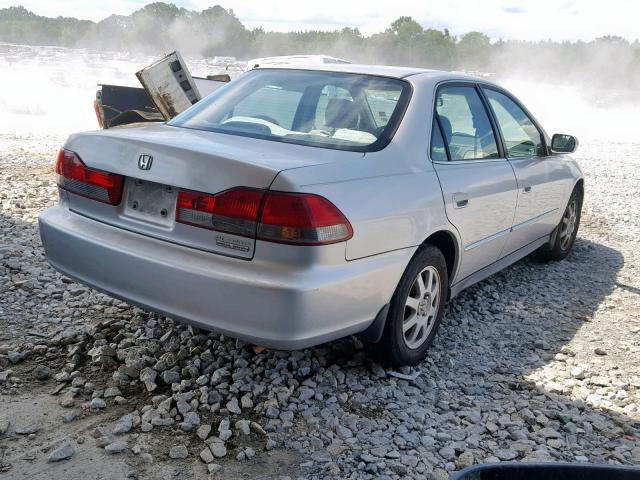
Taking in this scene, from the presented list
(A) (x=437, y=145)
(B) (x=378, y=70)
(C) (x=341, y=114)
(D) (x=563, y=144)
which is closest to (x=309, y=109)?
(C) (x=341, y=114)

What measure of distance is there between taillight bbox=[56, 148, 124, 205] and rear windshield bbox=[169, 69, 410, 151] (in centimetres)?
68

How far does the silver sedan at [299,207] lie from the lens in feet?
9.42

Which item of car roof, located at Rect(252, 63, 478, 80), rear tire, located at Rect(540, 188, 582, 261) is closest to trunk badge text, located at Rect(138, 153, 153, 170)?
car roof, located at Rect(252, 63, 478, 80)

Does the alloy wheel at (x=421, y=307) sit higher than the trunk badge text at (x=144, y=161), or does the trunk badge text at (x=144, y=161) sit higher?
the trunk badge text at (x=144, y=161)

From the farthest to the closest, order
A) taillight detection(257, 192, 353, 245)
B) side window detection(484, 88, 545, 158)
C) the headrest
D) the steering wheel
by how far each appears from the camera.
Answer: side window detection(484, 88, 545, 158) < the steering wheel < the headrest < taillight detection(257, 192, 353, 245)

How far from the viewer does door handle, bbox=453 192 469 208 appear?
12.6 ft

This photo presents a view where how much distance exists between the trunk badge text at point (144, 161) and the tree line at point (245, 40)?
63.4 metres

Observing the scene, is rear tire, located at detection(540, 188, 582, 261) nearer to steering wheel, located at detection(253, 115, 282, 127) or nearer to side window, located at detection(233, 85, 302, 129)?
side window, located at detection(233, 85, 302, 129)

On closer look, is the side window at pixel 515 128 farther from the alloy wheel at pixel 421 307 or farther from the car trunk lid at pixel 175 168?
the car trunk lid at pixel 175 168

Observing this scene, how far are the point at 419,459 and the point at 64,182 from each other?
92.8 inches

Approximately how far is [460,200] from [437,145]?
36cm

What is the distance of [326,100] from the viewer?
3879mm

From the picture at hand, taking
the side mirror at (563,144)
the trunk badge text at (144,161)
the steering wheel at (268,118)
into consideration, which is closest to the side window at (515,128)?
the side mirror at (563,144)

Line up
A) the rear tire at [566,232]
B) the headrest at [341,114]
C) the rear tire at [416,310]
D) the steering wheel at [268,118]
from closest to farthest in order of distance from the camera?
the rear tire at [416,310] → the headrest at [341,114] → the steering wheel at [268,118] → the rear tire at [566,232]
